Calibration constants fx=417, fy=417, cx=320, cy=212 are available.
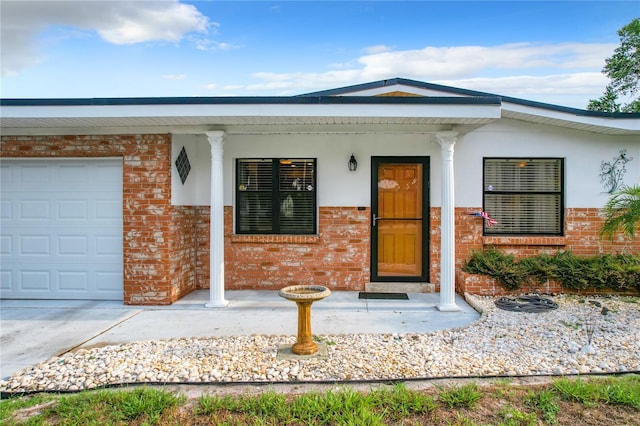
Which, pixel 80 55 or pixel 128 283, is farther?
pixel 80 55

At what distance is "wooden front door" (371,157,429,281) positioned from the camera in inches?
297

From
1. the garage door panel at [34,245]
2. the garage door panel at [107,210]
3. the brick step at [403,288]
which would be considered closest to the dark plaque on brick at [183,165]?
the garage door panel at [107,210]

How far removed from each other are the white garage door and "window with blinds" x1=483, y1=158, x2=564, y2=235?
6415 millimetres

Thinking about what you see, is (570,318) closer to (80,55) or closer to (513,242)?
(513,242)

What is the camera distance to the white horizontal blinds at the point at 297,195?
7590 mm

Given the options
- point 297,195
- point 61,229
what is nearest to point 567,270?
point 297,195

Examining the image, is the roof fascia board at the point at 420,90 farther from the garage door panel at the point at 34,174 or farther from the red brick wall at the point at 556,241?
the garage door panel at the point at 34,174

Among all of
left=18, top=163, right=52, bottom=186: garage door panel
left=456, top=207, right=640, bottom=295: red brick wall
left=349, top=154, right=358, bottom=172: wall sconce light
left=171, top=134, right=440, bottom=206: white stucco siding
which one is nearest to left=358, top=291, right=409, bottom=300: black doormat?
left=456, top=207, right=640, bottom=295: red brick wall

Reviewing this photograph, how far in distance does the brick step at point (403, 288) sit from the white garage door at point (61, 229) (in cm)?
432

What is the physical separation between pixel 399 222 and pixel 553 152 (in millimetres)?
2965

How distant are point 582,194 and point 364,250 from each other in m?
3.99

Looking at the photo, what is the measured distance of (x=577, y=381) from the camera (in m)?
3.58

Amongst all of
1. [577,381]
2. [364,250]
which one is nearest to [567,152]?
[364,250]

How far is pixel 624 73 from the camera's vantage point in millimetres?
14492
